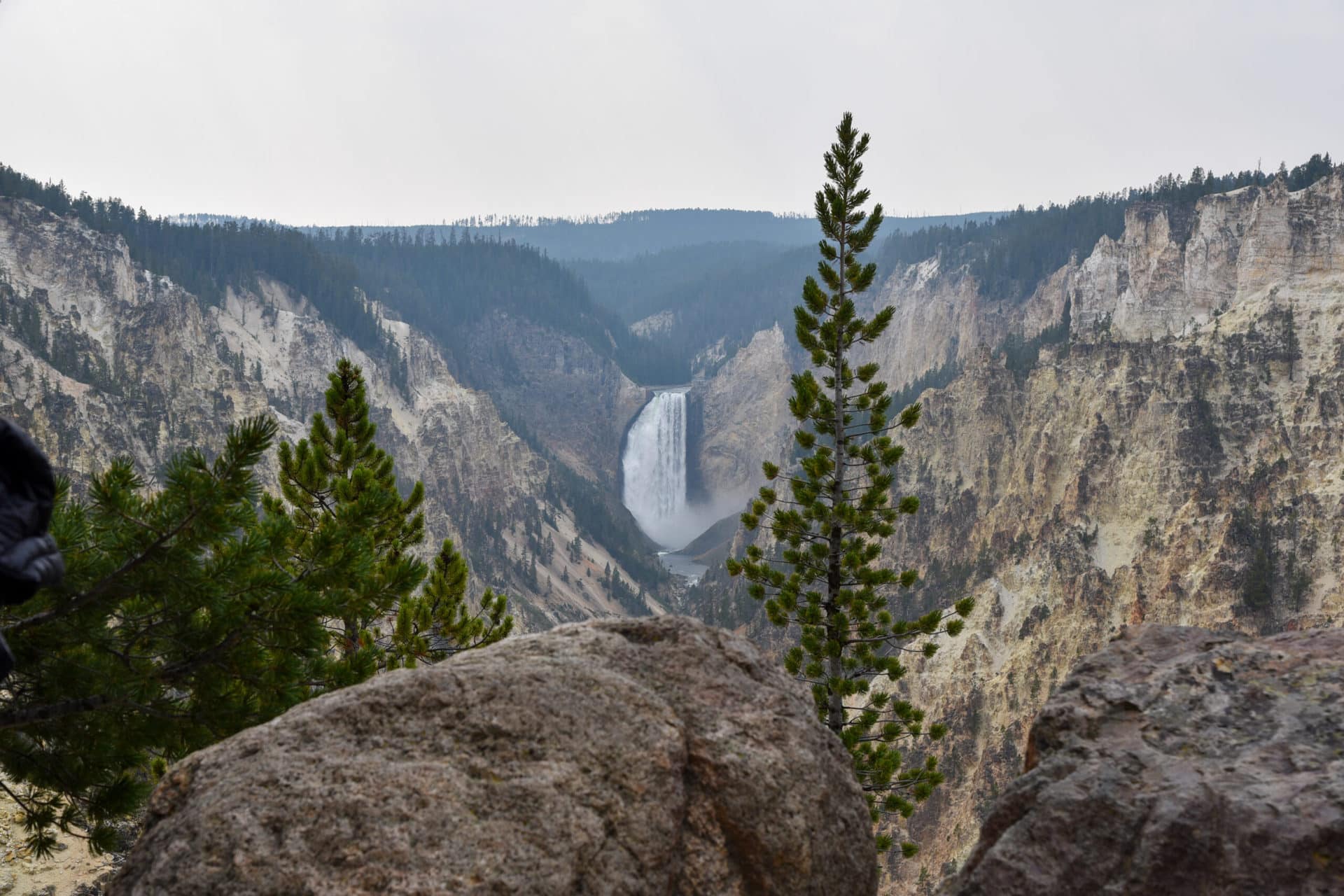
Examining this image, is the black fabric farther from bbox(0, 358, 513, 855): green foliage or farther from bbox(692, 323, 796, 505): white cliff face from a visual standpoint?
bbox(692, 323, 796, 505): white cliff face

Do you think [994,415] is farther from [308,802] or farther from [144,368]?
[308,802]

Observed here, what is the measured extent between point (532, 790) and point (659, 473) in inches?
5430

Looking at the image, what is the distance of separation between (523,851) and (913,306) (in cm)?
12521

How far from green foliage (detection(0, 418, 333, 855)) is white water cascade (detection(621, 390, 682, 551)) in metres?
130

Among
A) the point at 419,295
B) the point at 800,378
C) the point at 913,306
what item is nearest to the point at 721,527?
the point at 913,306

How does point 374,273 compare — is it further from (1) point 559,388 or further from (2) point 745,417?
(2) point 745,417

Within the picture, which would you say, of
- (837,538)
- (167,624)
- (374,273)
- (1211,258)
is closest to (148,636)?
(167,624)

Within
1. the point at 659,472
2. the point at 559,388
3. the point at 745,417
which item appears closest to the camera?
the point at 659,472

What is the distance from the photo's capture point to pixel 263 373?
87.1m

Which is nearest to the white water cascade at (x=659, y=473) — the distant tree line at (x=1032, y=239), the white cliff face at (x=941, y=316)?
the white cliff face at (x=941, y=316)

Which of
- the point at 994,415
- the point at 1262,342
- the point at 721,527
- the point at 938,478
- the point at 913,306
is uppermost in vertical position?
the point at 913,306

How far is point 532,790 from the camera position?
4215 millimetres

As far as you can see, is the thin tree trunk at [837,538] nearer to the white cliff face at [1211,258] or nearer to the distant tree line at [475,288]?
the white cliff face at [1211,258]

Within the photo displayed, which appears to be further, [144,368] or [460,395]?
[460,395]
